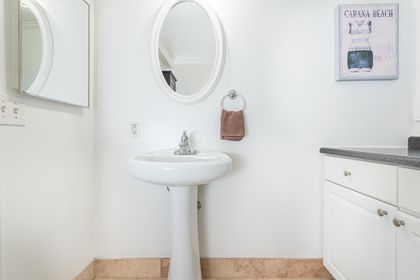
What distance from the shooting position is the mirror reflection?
1.62 metres

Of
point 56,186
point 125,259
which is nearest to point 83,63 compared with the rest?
point 56,186

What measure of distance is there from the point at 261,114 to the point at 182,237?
91cm

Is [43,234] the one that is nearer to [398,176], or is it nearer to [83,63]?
[83,63]

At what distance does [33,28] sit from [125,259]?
1432 millimetres

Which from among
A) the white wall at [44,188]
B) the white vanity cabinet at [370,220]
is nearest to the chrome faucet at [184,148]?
the white wall at [44,188]

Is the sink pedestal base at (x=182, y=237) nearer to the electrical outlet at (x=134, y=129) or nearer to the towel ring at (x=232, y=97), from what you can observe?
the electrical outlet at (x=134, y=129)

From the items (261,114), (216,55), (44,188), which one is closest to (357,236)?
(261,114)

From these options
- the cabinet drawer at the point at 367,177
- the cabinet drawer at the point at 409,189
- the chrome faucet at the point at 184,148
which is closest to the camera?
the cabinet drawer at the point at 409,189

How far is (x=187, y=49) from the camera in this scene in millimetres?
1636

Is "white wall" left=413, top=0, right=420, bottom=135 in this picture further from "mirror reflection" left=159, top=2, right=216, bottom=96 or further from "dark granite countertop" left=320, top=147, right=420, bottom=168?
"mirror reflection" left=159, top=2, right=216, bottom=96

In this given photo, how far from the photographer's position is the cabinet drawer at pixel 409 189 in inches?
34.2

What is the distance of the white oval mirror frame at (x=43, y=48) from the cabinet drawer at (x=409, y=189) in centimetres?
153

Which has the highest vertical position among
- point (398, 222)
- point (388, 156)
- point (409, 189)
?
point (388, 156)

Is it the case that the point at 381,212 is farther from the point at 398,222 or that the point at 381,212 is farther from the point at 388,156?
the point at 388,156
